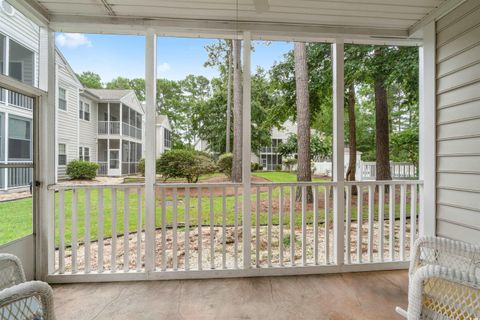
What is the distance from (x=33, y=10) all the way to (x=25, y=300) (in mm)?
2481

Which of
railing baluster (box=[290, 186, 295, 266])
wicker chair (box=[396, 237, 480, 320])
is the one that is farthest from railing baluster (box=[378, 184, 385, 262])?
wicker chair (box=[396, 237, 480, 320])

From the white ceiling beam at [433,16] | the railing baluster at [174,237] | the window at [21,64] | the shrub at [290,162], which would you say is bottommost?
the railing baluster at [174,237]

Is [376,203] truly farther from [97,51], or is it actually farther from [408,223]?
[97,51]

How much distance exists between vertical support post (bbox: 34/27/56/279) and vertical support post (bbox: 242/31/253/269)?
1.96 meters

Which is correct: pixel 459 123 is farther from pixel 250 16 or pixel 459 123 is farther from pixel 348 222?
pixel 250 16

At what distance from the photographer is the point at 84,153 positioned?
2.61 meters

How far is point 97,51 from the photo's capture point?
2623mm

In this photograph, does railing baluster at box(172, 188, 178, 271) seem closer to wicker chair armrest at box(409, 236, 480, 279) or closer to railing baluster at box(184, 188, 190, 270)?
railing baluster at box(184, 188, 190, 270)

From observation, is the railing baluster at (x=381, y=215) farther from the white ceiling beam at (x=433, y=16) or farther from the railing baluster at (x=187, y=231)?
the railing baluster at (x=187, y=231)

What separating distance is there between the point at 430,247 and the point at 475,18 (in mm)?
1985

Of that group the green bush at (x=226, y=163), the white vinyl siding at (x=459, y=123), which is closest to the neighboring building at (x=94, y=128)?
the green bush at (x=226, y=163)

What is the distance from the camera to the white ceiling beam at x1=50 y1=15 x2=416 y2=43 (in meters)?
2.53

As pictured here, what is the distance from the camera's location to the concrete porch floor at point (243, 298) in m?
2.03

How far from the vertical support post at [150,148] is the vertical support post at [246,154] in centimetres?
94
